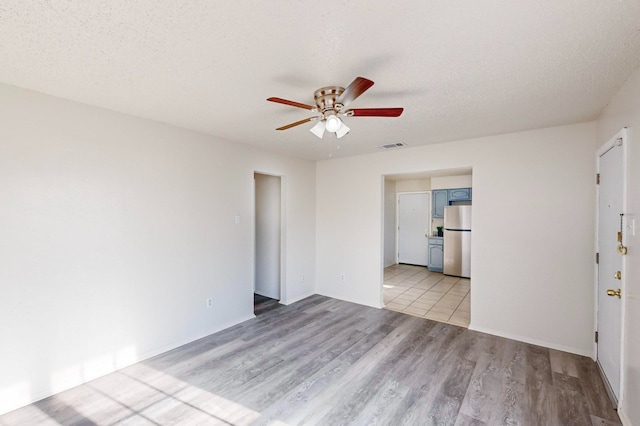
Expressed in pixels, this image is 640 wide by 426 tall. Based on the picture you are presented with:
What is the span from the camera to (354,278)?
16.0 ft

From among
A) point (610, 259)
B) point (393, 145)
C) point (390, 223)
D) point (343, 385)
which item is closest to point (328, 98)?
point (393, 145)

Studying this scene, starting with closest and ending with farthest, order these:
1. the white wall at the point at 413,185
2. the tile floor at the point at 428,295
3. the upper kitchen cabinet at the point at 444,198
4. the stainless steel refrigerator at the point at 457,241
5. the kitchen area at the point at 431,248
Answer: the tile floor at the point at 428,295 < the kitchen area at the point at 431,248 < the stainless steel refrigerator at the point at 457,241 < the upper kitchen cabinet at the point at 444,198 < the white wall at the point at 413,185

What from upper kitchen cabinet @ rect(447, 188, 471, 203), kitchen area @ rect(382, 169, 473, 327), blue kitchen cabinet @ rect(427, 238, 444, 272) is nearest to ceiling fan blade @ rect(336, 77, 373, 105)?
kitchen area @ rect(382, 169, 473, 327)

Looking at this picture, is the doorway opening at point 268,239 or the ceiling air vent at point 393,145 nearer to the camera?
the ceiling air vent at point 393,145

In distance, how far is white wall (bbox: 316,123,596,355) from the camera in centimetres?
306

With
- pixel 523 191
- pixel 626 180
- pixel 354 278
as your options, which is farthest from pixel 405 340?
pixel 626 180

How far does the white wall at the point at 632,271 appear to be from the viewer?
1.86 meters

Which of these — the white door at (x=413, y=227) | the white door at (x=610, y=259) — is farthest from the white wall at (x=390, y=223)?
the white door at (x=610, y=259)

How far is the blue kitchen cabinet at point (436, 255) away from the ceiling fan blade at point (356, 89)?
5.99m

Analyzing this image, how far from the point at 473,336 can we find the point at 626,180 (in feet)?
7.54

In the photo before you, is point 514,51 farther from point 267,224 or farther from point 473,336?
point 267,224

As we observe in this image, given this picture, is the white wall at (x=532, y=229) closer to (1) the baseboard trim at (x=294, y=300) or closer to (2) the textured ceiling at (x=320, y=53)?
(2) the textured ceiling at (x=320, y=53)

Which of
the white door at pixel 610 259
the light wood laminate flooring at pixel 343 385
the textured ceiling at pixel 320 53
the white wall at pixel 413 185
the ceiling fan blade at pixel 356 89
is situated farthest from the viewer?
the white wall at pixel 413 185

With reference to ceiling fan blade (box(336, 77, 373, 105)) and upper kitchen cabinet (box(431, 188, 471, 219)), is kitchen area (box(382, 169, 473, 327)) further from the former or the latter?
ceiling fan blade (box(336, 77, 373, 105))
